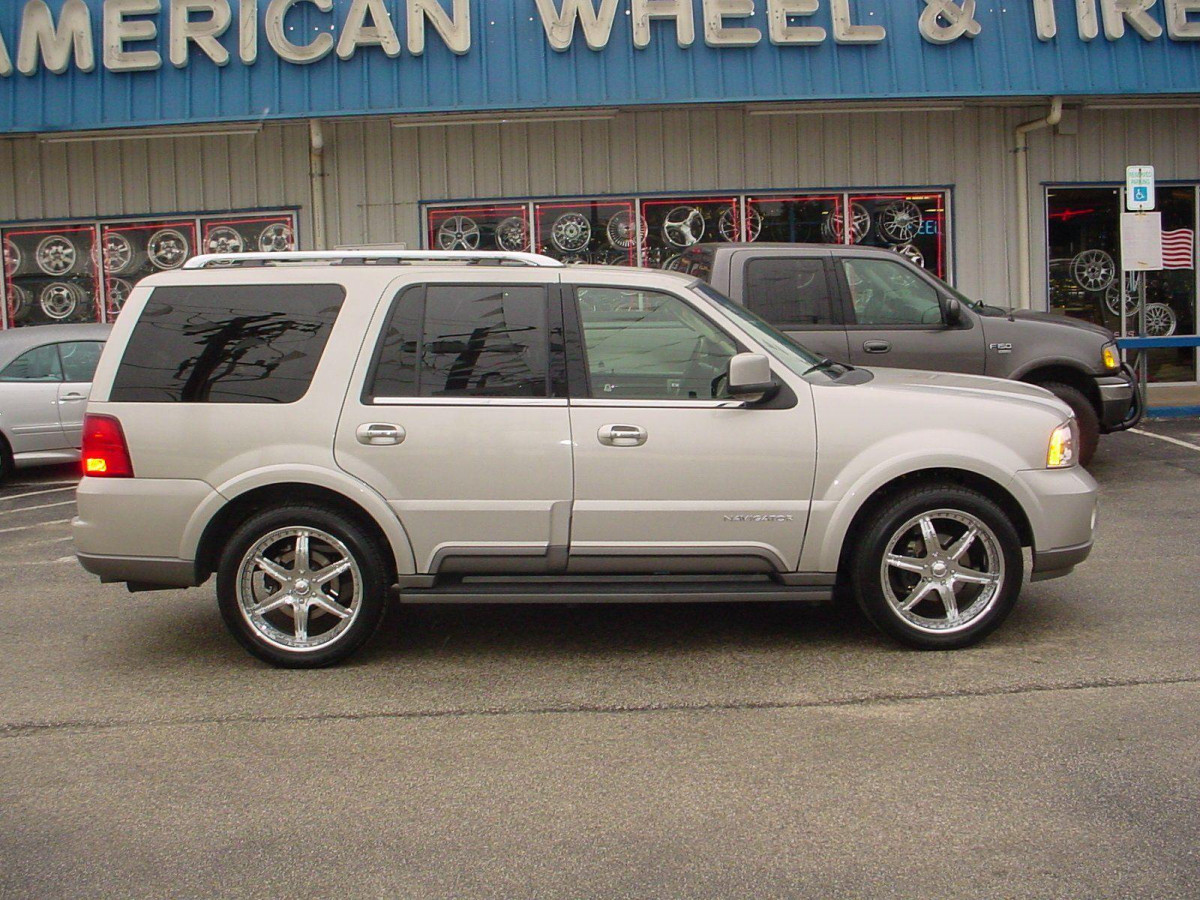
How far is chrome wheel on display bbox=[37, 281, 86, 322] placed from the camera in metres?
16.9

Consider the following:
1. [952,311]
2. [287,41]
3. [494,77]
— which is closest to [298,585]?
[952,311]

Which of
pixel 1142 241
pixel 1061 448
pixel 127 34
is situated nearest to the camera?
pixel 1061 448

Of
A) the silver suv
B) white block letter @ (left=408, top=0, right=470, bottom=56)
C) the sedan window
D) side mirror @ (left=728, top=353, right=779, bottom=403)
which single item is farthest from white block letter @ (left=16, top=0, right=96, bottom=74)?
side mirror @ (left=728, top=353, right=779, bottom=403)

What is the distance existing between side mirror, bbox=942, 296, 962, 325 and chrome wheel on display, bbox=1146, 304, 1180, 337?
25.7 ft

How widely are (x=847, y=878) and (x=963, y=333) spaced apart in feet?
24.5

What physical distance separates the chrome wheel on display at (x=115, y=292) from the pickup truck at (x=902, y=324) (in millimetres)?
8906

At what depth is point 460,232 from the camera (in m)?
16.7

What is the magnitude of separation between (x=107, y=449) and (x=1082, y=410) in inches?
305

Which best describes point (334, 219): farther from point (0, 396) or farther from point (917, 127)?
point (917, 127)

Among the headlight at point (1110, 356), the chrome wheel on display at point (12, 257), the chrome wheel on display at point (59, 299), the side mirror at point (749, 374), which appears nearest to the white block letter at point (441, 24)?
the chrome wheel on display at point (59, 299)

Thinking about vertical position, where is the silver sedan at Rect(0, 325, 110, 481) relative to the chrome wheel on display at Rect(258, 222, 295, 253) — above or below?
below

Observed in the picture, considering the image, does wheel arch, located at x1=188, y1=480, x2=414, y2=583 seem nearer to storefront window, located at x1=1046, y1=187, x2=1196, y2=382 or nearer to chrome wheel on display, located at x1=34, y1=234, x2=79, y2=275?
chrome wheel on display, located at x1=34, y1=234, x2=79, y2=275

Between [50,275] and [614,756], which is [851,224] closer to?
[50,275]

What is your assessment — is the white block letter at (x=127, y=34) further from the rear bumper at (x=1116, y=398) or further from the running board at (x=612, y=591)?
Answer: the running board at (x=612, y=591)
